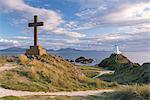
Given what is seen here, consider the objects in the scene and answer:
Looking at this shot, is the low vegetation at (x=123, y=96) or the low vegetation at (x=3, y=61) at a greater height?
the low vegetation at (x=3, y=61)

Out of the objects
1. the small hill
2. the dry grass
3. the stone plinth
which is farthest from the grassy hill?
the small hill

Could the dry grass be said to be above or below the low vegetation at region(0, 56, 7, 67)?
below

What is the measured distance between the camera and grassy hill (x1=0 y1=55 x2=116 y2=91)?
17.0 m

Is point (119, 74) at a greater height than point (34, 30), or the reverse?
point (34, 30)

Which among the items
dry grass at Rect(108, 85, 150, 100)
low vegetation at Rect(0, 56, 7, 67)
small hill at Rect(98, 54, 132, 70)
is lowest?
small hill at Rect(98, 54, 132, 70)

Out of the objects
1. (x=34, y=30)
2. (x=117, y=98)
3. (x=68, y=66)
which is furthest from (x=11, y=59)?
(x=117, y=98)

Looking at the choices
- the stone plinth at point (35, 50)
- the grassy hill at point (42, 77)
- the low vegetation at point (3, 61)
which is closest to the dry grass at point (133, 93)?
the grassy hill at point (42, 77)

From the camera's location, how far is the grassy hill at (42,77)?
1705cm

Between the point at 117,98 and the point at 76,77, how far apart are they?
7.51 metres

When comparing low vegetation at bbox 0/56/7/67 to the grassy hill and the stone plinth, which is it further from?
the stone plinth

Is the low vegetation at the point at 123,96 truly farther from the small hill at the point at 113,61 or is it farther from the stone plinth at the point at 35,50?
the small hill at the point at 113,61

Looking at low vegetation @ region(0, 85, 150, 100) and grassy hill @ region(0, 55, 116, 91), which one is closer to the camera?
low vegetation @ region(0, 85, 150, 100)

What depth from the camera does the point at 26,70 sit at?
19.2 m

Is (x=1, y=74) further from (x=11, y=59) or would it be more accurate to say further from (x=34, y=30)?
(x=34, y=30)
